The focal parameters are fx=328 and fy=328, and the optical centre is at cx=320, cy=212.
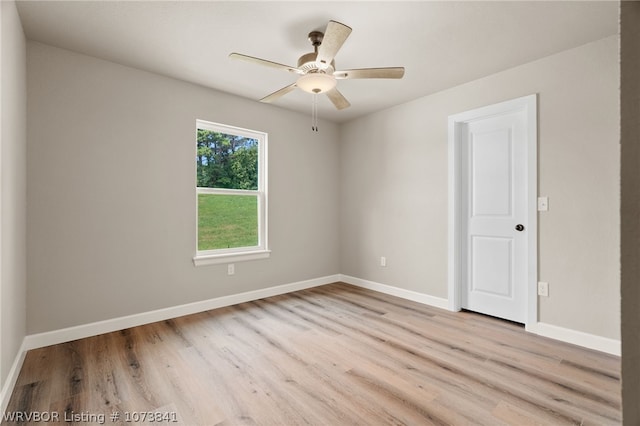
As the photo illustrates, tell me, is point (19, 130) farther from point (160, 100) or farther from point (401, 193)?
point (401, 193)

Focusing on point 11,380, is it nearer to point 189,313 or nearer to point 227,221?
point 189,313

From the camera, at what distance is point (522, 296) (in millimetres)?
3105

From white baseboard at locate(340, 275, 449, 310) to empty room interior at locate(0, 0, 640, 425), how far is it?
3.6 inches

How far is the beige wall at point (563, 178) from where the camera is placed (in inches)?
100

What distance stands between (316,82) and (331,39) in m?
0.40

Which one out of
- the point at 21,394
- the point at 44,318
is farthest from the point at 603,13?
the point at 44,318

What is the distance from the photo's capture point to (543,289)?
9.45ft

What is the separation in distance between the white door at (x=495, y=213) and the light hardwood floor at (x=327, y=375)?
12.6 inches

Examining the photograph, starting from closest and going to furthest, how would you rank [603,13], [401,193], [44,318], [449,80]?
[603,13] < [44,318] < [449,80] < [401,193]

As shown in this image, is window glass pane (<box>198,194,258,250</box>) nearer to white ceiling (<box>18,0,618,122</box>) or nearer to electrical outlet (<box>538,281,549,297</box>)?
white ceiling (<box>18,0,618,122</box>)

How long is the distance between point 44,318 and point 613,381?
4151 mm

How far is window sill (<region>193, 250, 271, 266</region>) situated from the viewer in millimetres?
3537
